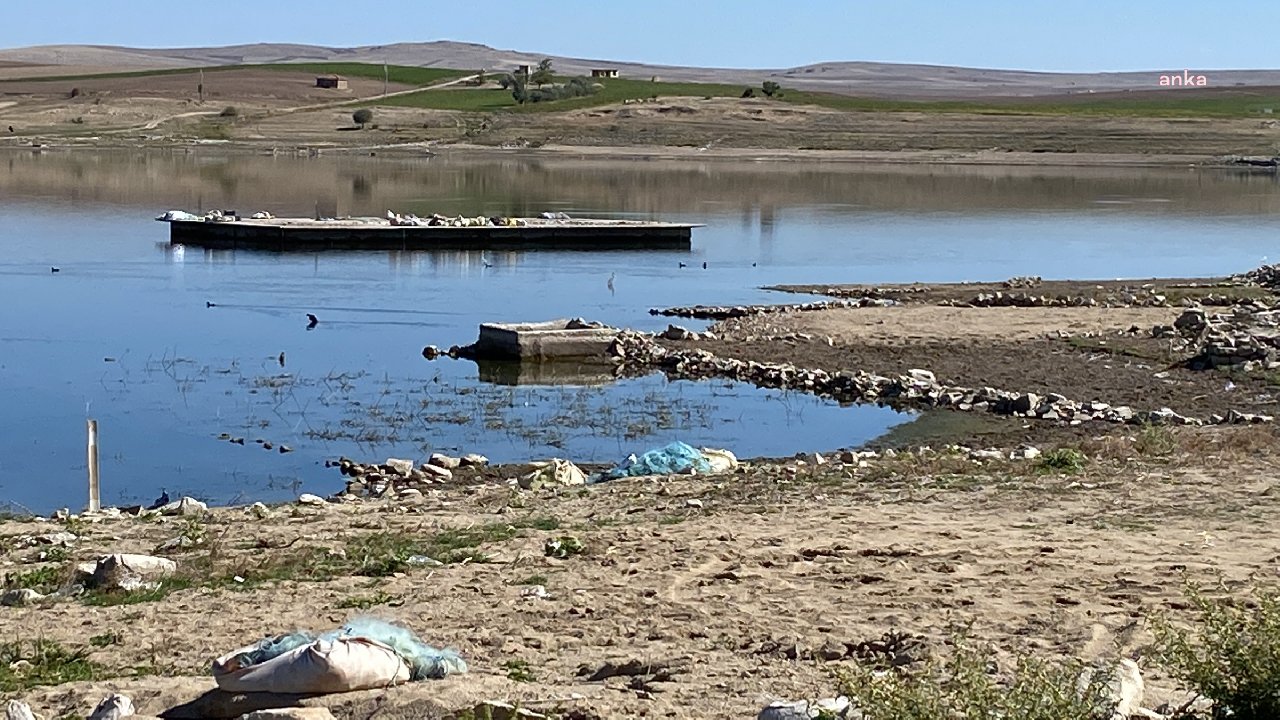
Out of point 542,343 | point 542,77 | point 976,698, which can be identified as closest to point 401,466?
point 542,343

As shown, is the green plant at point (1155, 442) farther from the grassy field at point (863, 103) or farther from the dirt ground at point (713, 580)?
the grassy field at point (863, 103)

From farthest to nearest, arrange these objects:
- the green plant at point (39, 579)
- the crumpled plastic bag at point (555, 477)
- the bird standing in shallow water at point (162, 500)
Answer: the bird standing in shallow water at point (162, 500) → the crumpled plastic bag at point (555, 477) → the green plant at point (39, 579)

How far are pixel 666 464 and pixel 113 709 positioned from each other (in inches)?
319

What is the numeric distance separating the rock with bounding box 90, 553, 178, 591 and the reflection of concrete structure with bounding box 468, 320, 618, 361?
13.6 meters

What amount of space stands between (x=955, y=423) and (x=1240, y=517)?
7.65 meters

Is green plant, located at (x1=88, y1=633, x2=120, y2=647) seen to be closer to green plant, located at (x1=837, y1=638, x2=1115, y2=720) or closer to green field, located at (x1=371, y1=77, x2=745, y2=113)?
green plant, located at (x1=837, y1=638, x2=1115, y2=720)

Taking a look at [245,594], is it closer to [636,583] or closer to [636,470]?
[636,583]

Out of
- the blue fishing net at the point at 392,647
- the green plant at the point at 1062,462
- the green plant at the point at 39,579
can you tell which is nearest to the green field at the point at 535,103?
the green plant at the point at 1062,462

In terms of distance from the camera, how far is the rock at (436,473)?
14773 millimetres

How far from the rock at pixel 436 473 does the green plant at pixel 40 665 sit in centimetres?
666

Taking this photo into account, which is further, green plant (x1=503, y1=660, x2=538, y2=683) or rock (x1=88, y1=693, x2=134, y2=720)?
green plant (x1=503, y1=660, x2=538, y2=683)

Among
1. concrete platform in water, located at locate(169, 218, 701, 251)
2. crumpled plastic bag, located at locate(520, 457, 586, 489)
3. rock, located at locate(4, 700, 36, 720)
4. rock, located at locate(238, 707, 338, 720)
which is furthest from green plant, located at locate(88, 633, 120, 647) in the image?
concrete platform in water, located at locate(169, 218, 701, 251)

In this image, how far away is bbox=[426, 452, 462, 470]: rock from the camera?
15.4 m

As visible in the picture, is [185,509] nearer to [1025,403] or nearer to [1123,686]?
[1123,686]
